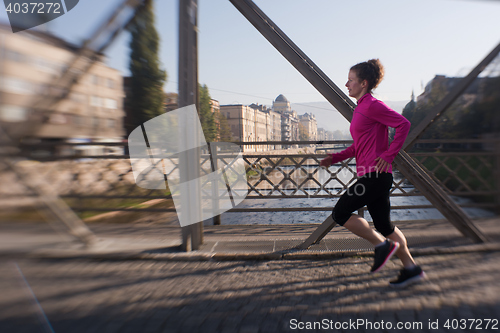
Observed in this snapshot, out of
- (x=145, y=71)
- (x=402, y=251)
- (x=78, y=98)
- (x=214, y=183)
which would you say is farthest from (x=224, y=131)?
(x=402, y=251)

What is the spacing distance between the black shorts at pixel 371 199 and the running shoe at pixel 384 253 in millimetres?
154

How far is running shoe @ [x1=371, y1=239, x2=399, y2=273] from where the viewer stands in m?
2.21

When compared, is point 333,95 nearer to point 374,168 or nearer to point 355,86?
point 355,86

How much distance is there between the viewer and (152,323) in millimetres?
1872

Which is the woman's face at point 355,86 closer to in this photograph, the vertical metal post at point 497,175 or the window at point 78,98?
the window at point 78,98

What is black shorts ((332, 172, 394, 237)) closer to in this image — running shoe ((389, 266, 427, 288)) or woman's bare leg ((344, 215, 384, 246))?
woman's bare leg ((344, 215, 384, 246))

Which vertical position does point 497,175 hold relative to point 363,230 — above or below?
above

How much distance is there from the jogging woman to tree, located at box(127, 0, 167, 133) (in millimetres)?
2400

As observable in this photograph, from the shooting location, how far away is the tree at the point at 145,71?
3559 millimetres

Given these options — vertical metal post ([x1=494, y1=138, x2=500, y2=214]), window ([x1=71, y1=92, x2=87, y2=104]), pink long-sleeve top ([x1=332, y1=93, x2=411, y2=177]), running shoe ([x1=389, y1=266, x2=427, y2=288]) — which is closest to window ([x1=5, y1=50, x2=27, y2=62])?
window ([x1=71, y1=92, x2=87, y2=104])

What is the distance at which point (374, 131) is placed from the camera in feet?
7.50

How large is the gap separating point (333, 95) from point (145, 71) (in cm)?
234

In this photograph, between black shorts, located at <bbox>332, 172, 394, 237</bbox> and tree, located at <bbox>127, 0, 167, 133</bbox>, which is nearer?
black shorts, located at <bbox>332, 172, 394, 237</bbox>

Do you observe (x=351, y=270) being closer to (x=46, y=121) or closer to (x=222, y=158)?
(x=222, y=158)
